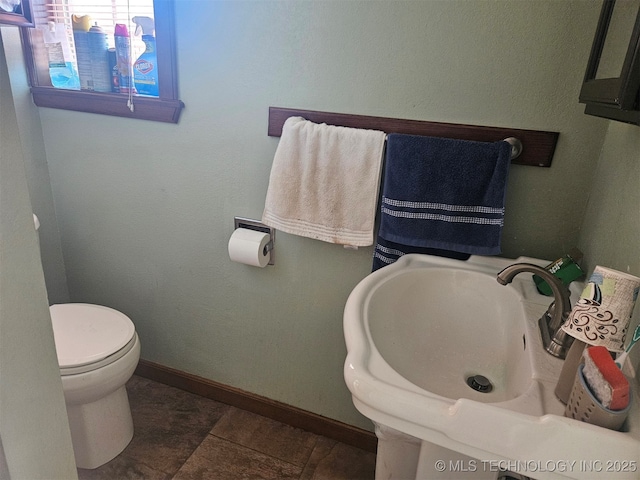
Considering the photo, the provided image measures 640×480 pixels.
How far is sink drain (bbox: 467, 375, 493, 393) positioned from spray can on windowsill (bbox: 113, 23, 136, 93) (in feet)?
4.79

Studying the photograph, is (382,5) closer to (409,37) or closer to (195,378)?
(409,37)

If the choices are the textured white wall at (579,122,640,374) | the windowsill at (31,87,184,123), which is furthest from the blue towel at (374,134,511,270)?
the windowsill at (31,87,184,123)

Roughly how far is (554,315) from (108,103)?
63.2 inches

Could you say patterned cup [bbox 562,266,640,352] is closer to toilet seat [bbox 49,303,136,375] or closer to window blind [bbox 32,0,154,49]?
toilet seat [bbox 49,303,136,375]

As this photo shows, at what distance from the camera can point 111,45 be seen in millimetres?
1622

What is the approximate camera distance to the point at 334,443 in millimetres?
1725

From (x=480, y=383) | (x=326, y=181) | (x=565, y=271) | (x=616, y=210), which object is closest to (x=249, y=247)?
(x=326, y=181)

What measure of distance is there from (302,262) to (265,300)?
242mm

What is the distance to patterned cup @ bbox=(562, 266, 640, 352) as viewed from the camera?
2.15 feet

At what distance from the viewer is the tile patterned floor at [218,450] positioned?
1.57 meters

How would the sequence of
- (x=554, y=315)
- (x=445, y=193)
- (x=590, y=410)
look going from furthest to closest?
(x=445, y=193)
(x=554, y=315)
(x=590, y=410)

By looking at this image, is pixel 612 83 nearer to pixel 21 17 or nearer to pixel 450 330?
pixel 450 330

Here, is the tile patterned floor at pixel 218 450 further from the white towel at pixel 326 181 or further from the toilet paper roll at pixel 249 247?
the white towel at pixel 326 181

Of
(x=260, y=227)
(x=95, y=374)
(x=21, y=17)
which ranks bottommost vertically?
(x=95, y=374)
